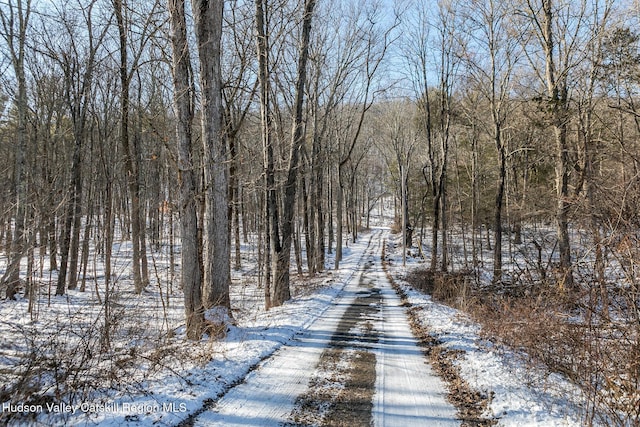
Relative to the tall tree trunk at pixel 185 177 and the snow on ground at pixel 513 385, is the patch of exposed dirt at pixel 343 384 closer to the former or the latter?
the snow on ground at pixel 513 385

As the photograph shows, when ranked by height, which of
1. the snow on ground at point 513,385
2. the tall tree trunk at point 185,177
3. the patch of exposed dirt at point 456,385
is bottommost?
the patch of exposed dirt at point 456,385

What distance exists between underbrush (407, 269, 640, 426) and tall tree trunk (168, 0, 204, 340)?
5.62 m

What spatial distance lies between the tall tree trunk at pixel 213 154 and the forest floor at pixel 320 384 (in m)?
1.06

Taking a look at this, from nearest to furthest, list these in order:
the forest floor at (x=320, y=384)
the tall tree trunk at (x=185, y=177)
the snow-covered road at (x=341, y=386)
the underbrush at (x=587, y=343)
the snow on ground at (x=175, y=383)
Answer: the underbrush at (x=587, y=343), the snow on ground at (x=175, y=383), the forest floor at (x=320, y=384), the snow-covered road at (x=341, y=386), the tall tree trunk at (x=185, y=177)

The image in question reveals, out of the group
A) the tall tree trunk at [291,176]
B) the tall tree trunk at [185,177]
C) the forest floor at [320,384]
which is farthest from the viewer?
the tall tree trunk at [291,176]

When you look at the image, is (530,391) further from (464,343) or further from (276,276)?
(276,276)

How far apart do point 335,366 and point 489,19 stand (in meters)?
19.4

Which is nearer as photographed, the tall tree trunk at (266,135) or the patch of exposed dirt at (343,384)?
the patch of exposed dirt at (343,384)

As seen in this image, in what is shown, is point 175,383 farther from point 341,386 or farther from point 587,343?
point 587,343

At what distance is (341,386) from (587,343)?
3.06m

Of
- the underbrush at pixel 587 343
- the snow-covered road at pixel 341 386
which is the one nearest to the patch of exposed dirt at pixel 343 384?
the snow-covered road at pixel 341 386

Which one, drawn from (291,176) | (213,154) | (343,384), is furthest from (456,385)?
(291,176)

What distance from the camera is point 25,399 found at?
361 cm

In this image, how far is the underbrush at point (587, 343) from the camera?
363 centimetres
